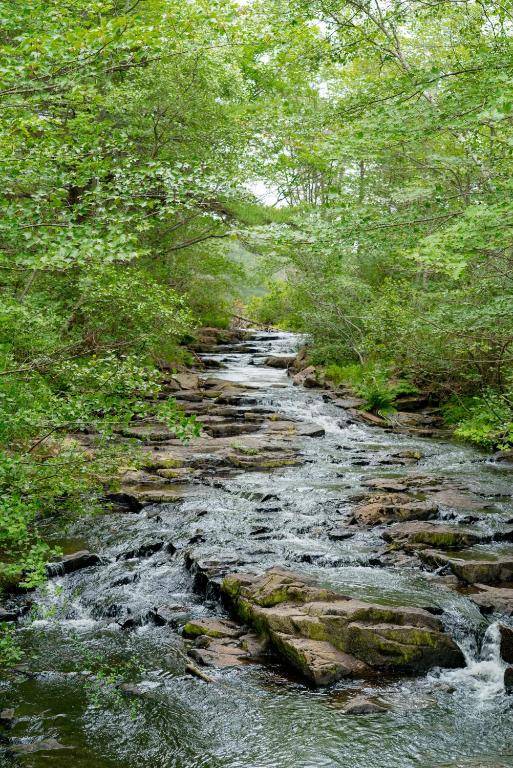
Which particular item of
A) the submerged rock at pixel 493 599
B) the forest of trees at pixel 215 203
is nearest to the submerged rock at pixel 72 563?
the forest of trees at pixel 215 203

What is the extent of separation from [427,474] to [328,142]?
26.0ft

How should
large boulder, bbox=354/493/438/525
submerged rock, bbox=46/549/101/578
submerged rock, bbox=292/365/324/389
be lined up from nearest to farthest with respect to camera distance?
submerged rock, bbox=46/549/101/578
large boulder, bbox=354/493/438/525
submerged rock, bbox=292/365/324/389

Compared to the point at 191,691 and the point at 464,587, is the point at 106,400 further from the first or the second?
the point at 464,587

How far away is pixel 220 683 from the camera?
6.94 meters

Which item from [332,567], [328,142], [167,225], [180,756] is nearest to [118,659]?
[180,756]

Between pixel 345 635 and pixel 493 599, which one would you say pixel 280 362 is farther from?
pixel 345 635

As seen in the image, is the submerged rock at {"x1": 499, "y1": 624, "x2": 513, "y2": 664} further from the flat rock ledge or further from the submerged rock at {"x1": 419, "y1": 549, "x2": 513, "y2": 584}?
the submerged rock at {"x1": 419, "y1": 549, "x2": 513, "y2": 584}

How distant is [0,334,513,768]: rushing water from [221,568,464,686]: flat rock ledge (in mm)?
214

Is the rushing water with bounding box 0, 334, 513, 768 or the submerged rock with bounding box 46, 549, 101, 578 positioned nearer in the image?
the rushing water with bounding box 0, 334, 513, 768

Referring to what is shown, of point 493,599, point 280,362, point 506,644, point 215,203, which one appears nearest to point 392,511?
point 493,599

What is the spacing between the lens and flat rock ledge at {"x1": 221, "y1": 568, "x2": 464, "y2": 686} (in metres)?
7.15

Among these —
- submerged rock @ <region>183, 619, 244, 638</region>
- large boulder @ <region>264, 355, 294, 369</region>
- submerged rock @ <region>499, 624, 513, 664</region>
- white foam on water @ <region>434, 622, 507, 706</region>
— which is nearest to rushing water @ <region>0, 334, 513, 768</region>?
white foam on water @ <region>434, 622, 507, 706</region>

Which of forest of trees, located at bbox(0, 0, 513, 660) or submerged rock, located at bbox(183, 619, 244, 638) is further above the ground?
forest of trees, located at bbox(0, 0, 513, 660)

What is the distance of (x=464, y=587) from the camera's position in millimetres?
8984
